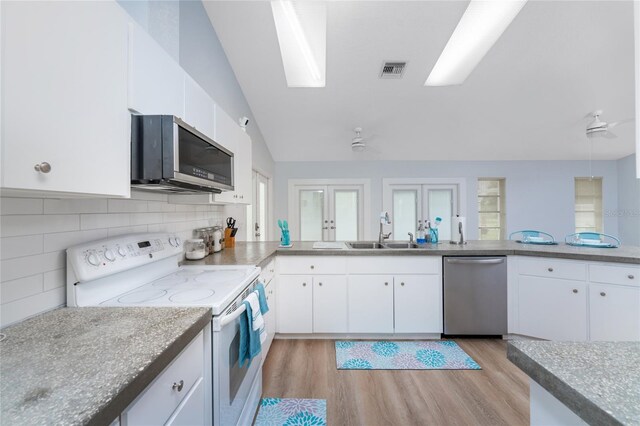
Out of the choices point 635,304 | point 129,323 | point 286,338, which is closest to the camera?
point 129,323

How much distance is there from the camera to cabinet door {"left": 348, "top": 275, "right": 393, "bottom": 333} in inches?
95.6

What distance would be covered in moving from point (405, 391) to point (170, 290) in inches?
65.6

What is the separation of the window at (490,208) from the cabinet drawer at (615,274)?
2731mm

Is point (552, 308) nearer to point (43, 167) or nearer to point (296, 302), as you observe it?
point (296, 302)

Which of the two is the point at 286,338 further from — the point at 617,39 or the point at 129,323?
the point at 617,39

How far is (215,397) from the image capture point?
3.35ft

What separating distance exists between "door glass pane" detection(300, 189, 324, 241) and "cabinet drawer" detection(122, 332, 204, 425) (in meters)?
3.89

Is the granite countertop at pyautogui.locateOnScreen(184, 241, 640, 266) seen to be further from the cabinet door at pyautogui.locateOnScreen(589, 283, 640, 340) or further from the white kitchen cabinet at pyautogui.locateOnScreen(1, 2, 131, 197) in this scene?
the white kitchen cabinet at pyautogui.locateOnScreen(1, 2, 131, 197)

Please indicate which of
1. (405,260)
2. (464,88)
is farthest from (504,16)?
(405,260)

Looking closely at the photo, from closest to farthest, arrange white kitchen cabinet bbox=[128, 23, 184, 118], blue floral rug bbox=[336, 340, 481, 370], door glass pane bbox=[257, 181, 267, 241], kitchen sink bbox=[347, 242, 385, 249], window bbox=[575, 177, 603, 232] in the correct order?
white kitchen cabinet bbox=[128, 23, 184, 118] < blue floral rug bbox=[336, 340, 481, 370] < kitchen sink bbox=[347, 242, 385, 249] < door glass pane bbox=[257, 181, 267, 241] < window bbox=[575, 177, 603, 232]

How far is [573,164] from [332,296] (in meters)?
5.12

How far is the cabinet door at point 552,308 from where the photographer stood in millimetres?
2117

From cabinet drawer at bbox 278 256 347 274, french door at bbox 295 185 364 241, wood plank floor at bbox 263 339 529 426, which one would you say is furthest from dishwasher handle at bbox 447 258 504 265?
french door at bbox 295 185 364 241

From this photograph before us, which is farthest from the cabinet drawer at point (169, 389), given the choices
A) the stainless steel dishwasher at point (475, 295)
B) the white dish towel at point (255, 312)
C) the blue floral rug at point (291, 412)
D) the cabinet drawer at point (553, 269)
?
the cabinet drawer at point (553, 269)
